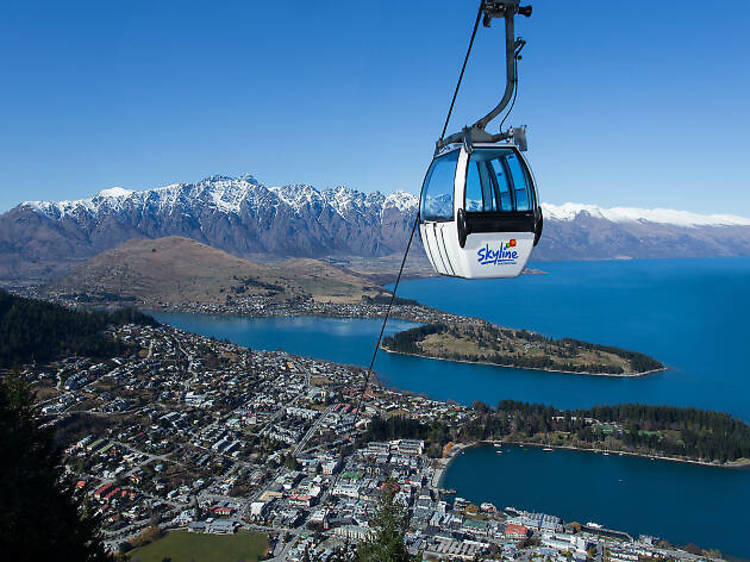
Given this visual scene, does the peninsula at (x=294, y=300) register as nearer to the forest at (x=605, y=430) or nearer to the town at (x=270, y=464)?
the forest at (x=605, y=430)

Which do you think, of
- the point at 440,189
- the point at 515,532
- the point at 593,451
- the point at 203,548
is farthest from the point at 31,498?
the point at 593,451

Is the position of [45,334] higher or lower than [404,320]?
higher

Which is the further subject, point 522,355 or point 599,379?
point 522,355

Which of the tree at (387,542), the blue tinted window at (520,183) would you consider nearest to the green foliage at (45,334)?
the tree at (387,542)

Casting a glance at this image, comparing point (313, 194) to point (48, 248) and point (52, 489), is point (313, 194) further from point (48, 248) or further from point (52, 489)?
point (52, 489)

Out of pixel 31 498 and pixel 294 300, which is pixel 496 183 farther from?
pixel 294 300

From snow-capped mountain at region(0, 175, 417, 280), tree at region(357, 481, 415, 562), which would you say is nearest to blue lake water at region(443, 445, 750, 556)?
tree at region(357, 481, 415, 562)
